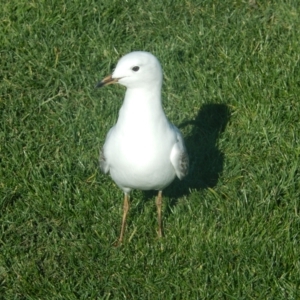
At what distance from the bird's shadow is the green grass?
1 centimetres

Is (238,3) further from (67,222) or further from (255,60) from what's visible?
(67,222)

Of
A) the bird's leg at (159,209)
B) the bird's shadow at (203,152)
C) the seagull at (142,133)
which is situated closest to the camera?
the seagull at (142,133)

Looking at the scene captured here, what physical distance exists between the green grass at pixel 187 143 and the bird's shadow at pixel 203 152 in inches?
0.4

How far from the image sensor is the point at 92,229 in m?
5.45

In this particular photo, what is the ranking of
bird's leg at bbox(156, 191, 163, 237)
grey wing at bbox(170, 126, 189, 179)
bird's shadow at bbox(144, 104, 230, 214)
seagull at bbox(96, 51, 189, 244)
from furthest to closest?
1. bird's shadow at bbox(144, 104, 230, 214)
2. bird's leg at bbox(156, 191, 163, 237)
3. grey wing at bbox(170, 126, 189, 179)
4. seagull at bbox(96, 51, 189, 244)

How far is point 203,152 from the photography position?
6.16m

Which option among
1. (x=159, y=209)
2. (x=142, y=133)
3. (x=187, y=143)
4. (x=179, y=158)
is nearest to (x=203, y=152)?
(x=187, y=143)

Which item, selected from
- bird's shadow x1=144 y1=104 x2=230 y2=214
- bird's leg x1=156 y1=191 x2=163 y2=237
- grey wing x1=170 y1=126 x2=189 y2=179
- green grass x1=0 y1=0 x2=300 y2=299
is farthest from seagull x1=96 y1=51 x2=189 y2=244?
bird's shadow x1=144 y1=104 x2=230 y2=214

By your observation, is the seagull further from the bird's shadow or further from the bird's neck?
the bird's shadow

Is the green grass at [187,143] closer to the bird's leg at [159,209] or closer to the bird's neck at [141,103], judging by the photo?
the bird's leg at [159,209]

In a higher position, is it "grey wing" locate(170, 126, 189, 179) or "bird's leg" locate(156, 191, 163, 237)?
"grey wing" locate(170, 126, 189, 179)

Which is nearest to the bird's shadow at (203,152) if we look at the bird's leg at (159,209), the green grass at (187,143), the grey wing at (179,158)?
the green grass at (187,143)

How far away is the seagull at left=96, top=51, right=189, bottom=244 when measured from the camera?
483 cm

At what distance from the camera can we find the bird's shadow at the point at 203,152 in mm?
5836
